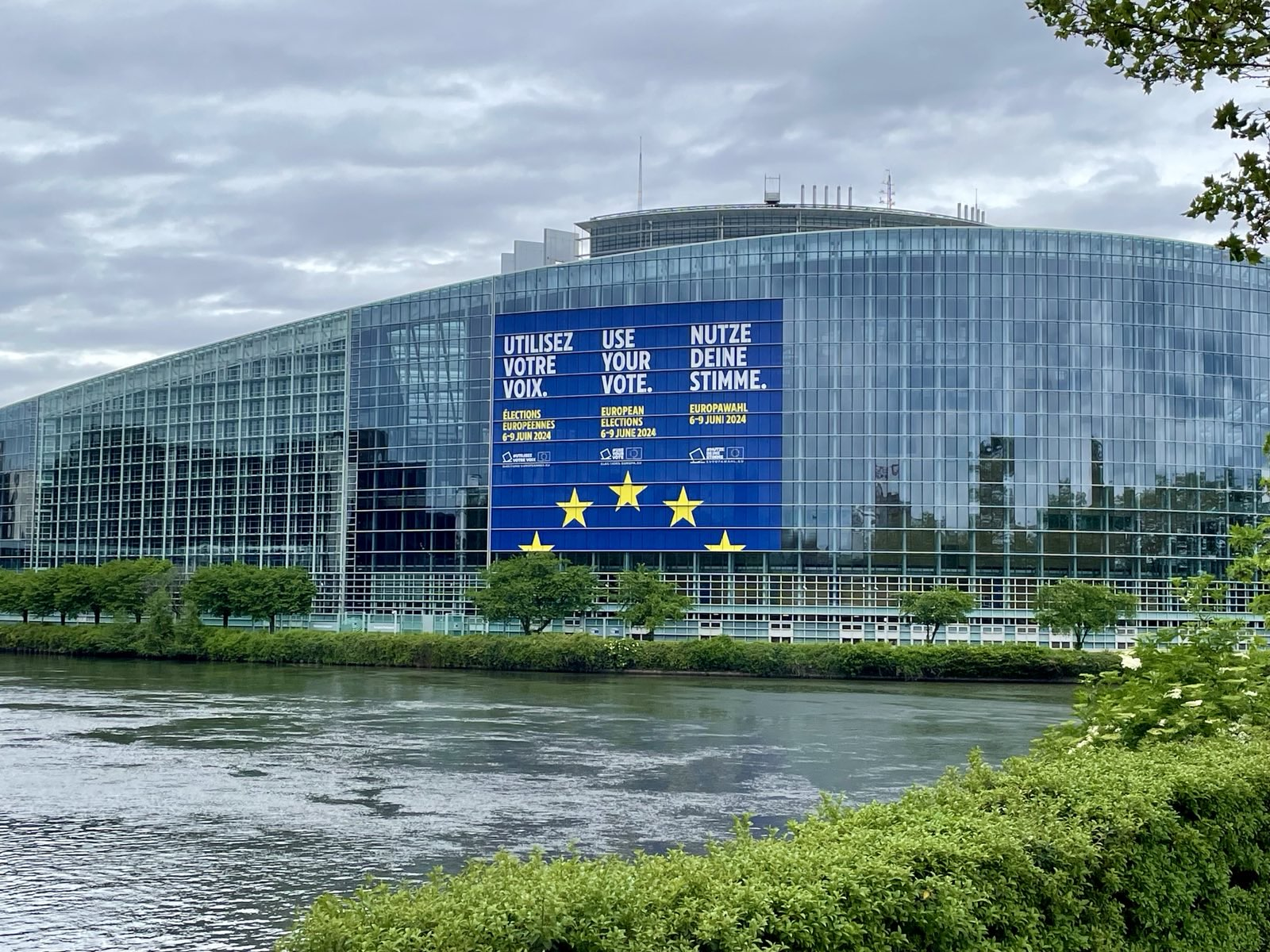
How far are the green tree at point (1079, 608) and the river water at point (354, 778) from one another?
26648 millimetres

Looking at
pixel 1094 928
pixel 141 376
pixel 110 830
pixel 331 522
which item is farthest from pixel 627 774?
pixel 141 376

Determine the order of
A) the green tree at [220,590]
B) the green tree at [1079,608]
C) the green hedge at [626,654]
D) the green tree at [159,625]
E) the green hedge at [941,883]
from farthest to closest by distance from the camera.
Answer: the green tree at [220,590]
the green tree at [159,625]
the green tree at [1079,608]
the green hedge at [626,654]
the green hedge at [941,883]

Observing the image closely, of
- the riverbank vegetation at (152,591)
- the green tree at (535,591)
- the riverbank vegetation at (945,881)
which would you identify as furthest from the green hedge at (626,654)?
the riverbank vegetation at (945,881)

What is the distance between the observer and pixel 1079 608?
373 feet

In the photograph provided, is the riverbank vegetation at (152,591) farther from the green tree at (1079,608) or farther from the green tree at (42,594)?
the green tree at (1079,608)

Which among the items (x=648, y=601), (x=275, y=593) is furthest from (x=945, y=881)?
(x=275, y=593)

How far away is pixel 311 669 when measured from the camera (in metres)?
112

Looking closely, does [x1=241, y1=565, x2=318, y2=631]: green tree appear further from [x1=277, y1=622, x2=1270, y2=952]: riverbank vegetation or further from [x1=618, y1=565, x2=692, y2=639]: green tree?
[x1=277, y1=622, x2=1270, y2=952]: riverbank vegetation

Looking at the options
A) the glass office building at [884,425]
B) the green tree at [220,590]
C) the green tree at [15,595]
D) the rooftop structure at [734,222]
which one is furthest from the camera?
the rooftop structure at [734,222]

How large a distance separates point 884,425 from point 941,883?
113252mm

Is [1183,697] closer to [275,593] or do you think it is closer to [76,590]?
[275,593]

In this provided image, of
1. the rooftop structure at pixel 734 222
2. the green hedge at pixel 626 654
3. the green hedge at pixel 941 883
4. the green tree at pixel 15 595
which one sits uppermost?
the rooftop structure at pixel 734 222

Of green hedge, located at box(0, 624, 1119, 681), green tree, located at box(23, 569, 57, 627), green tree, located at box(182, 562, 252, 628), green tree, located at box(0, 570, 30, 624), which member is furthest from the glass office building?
green tree, located at box(0, 570, 30, 624)

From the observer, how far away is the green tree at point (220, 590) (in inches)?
5069
